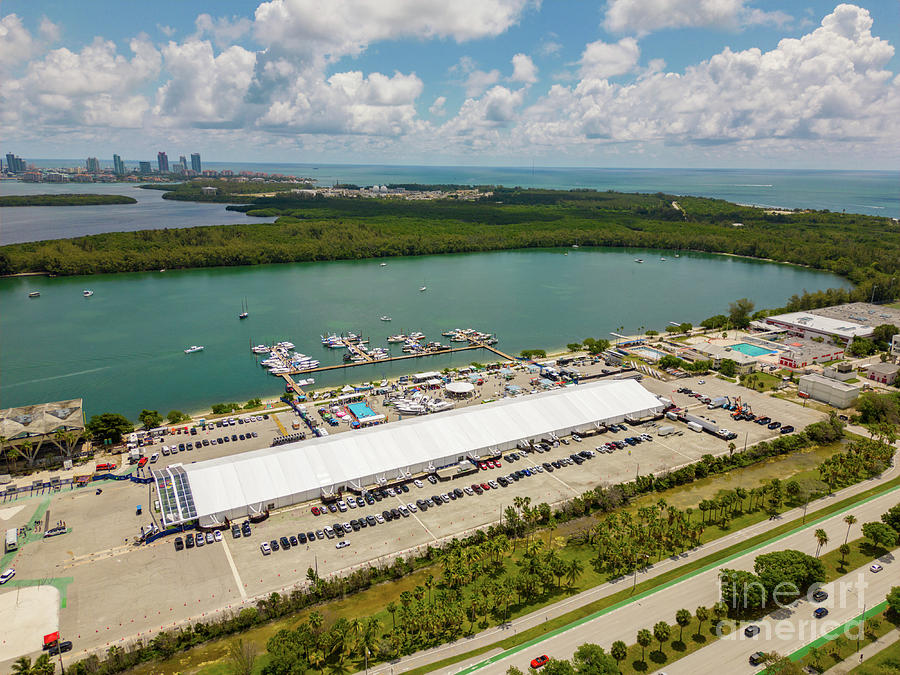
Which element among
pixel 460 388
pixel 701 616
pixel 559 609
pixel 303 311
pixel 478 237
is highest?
pixel 478 237

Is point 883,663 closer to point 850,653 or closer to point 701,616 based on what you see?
point 850,653

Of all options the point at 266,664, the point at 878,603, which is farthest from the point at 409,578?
the point at 878,603

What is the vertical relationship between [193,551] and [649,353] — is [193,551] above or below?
below

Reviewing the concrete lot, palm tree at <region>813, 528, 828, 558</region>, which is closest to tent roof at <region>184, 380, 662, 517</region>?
the concrete lot

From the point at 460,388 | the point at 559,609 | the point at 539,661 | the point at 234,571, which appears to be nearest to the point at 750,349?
the point at 460,388

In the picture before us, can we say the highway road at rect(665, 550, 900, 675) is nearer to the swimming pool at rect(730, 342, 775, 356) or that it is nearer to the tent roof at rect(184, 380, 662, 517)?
the tent roof at rect(184, 380, 662, 517)

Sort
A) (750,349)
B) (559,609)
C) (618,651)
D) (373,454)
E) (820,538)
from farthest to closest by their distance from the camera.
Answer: (750,349), (373,454), (820,538), (559,609), (618,651)

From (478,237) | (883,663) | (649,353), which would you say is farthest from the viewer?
(478,237)
